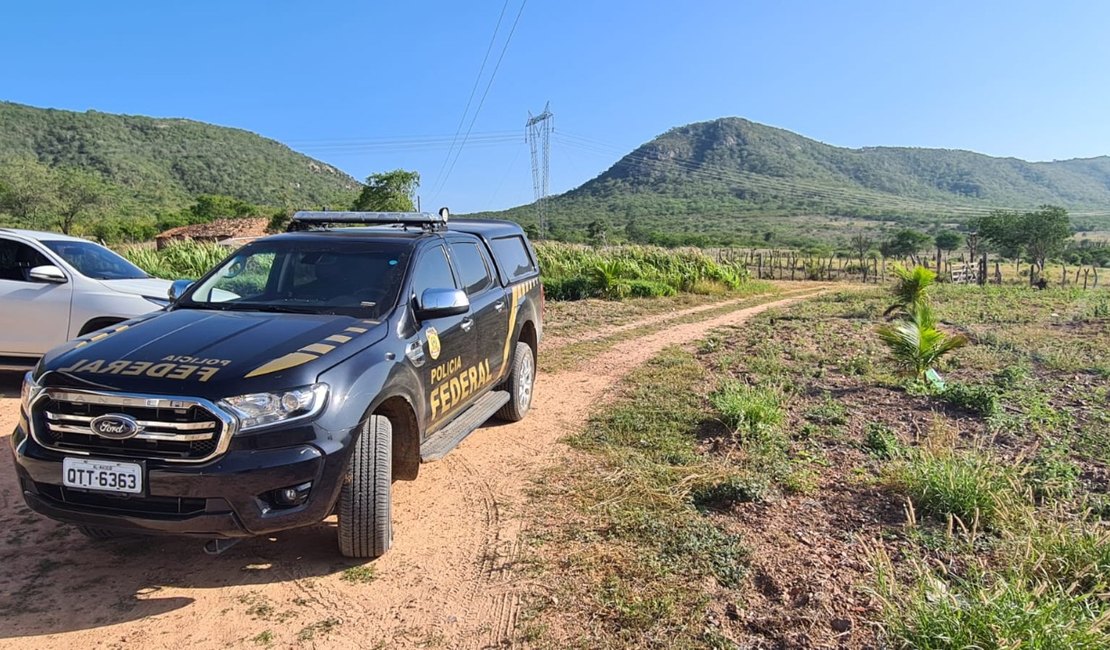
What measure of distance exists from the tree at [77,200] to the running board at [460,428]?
45432 mm

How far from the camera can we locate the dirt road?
299 cm

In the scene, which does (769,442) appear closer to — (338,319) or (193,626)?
(338,319)

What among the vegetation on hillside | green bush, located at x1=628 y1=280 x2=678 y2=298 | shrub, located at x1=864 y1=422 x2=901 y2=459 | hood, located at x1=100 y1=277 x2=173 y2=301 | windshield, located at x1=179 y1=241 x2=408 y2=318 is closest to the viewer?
windshield, located at x1=179 y1=241 x2=408 y2=318

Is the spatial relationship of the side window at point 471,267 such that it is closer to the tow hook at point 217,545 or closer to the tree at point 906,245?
the tow hook at point 217,545

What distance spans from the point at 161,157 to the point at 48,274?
84833 mm

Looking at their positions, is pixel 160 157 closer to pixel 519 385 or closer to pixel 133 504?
pixel 519 385

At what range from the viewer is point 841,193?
4572 inches

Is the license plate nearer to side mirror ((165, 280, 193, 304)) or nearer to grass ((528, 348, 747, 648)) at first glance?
side mirror ((165, 280, 193, 304))

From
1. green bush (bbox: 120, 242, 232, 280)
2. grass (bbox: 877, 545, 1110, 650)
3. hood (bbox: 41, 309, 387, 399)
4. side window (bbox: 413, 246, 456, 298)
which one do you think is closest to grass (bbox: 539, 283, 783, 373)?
side window (bbox: 413, 246, 456, 298)

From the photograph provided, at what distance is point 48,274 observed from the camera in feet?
21.6

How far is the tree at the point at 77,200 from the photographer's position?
41.1 meters

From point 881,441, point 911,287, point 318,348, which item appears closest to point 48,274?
point 318,348

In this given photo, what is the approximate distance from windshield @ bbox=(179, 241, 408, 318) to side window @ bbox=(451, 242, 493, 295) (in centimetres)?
73

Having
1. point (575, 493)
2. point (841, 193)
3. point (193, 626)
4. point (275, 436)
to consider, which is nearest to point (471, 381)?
point (575, 493)
